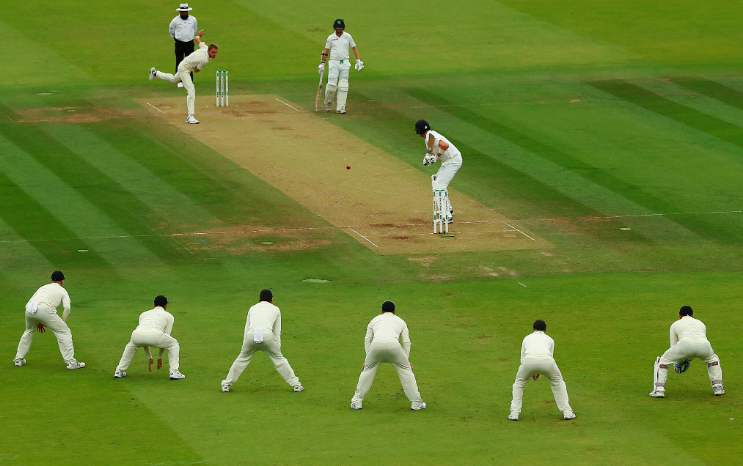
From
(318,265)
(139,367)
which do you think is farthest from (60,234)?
(139,367)

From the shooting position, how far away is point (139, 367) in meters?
21.2

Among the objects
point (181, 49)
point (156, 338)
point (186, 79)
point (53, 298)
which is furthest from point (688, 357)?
point (181, 49)

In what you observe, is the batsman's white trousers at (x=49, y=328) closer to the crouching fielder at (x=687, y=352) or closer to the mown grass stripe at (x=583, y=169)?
the crouching fielder at (x=687, y=352)

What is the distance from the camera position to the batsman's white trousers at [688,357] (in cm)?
1911

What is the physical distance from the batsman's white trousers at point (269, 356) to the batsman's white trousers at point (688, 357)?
558 cm

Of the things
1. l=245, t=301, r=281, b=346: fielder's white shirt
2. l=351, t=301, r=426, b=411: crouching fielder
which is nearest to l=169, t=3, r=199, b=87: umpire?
l=245, t=301, r=281, b=346: fielder's white shirt

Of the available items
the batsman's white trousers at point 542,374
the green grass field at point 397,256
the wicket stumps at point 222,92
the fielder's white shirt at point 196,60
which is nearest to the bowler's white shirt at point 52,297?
the green grass field at point 397,256

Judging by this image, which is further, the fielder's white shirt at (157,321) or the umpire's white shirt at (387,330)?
the fielder's white shirt at (157,321)

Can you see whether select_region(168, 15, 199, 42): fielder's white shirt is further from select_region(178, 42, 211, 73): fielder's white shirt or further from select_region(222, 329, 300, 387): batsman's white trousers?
select_region(222, 329, 300, 387): batsman's white trousers

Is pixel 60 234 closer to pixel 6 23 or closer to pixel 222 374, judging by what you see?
pixel 222 374

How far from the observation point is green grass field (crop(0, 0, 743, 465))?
18422 mm

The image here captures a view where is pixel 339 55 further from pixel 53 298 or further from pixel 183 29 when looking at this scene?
pixel 53 298

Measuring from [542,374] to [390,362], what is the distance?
2244 millimetres

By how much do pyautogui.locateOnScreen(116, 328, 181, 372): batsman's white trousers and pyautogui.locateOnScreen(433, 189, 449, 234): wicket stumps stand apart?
9.62 metres
